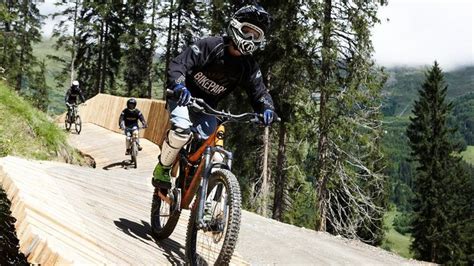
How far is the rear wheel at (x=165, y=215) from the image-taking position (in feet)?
16.3

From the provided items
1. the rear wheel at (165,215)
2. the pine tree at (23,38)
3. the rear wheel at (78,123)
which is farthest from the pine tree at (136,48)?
the rear wheel at (165,215)

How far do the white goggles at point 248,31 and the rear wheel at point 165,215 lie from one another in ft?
5.79

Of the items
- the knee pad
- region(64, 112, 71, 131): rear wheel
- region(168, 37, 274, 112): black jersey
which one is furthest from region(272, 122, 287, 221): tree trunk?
the knee pad

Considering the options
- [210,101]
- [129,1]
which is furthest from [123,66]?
[210,101]

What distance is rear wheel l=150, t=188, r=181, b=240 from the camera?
4977 mm

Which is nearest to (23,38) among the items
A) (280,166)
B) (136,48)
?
(136,48)

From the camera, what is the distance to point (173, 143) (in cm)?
486

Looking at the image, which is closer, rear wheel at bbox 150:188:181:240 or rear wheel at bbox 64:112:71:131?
rear wheel at bbox 150:188:181:240

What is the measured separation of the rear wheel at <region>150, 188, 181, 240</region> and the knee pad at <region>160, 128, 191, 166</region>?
0.35 m

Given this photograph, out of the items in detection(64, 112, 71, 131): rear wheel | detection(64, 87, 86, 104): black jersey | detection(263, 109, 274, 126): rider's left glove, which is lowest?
detection(64, 112, 71, 131): rear wheel

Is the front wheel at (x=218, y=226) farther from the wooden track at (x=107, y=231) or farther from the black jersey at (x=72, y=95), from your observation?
the black jersey at (x=72, y=95)

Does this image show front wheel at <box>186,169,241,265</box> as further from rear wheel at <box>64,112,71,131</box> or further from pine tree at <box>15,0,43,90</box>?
pine tree at <box>15,0,43,90</box>

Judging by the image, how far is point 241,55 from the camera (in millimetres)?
→ 4992

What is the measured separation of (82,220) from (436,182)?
55421mm
